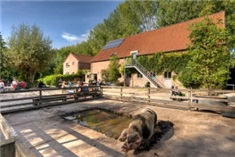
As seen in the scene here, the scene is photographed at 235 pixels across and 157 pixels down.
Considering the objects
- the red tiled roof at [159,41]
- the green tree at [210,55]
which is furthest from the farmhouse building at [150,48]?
the green tree at [210,55]

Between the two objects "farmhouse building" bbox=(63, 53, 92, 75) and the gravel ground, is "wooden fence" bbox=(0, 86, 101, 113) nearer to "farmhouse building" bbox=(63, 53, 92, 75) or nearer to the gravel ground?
the gravel ground

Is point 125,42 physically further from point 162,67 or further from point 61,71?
point 61,71

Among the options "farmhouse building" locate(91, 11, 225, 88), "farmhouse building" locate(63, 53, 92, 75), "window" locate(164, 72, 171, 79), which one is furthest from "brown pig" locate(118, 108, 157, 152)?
"farmhouse building" locate(63, 53, 92, 75)

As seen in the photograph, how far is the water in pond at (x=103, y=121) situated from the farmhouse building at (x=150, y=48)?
39.9 ft

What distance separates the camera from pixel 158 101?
8.67 metres

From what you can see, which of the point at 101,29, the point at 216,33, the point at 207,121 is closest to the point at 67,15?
the point at 216,33

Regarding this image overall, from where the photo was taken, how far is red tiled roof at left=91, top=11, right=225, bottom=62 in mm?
18500

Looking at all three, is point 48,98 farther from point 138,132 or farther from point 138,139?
point 138,139

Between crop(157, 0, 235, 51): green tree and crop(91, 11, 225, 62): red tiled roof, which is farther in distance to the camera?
crop(157, 0, 235, 51): green tree

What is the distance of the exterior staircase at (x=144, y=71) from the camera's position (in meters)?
18.8

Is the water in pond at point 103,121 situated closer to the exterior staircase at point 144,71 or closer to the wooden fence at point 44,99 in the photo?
the wooden fence at point 44,99

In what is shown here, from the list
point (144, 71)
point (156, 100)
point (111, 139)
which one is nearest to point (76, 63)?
point (144, 71)

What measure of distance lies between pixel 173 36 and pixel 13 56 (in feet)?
63.5

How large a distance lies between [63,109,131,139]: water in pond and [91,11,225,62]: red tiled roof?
1383cm
